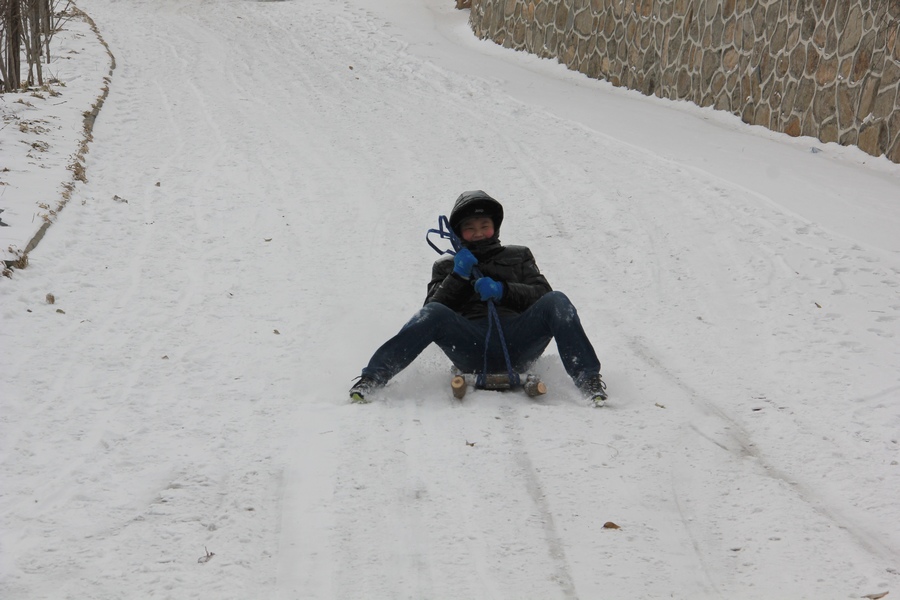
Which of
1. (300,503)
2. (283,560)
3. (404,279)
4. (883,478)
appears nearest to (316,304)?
(404,279)

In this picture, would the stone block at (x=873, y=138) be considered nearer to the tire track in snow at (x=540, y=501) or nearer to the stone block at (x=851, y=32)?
the stone block at (x=851, y=32)

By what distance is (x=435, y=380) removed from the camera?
493cm

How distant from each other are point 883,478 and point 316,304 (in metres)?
3.59

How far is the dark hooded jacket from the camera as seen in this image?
4.93 meters

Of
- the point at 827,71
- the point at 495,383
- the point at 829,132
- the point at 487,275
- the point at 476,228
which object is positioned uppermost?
the point at 827,71

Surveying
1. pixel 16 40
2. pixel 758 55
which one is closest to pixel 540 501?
pixel 758 55

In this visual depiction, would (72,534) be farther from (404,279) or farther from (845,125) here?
(845,125)

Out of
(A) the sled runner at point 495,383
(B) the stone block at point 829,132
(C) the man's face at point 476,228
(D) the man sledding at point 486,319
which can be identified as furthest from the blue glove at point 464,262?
(B) the stone block at point 829,132

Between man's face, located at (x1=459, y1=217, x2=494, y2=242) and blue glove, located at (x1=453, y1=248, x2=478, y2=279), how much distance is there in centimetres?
23

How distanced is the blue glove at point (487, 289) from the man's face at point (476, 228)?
14.9 inches

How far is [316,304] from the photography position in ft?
19.9

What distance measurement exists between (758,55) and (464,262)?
22.7 feet

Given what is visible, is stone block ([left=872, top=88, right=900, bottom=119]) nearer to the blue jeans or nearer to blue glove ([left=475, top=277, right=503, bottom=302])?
the blue jeans

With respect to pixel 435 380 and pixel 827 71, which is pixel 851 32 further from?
pixel 435 380
